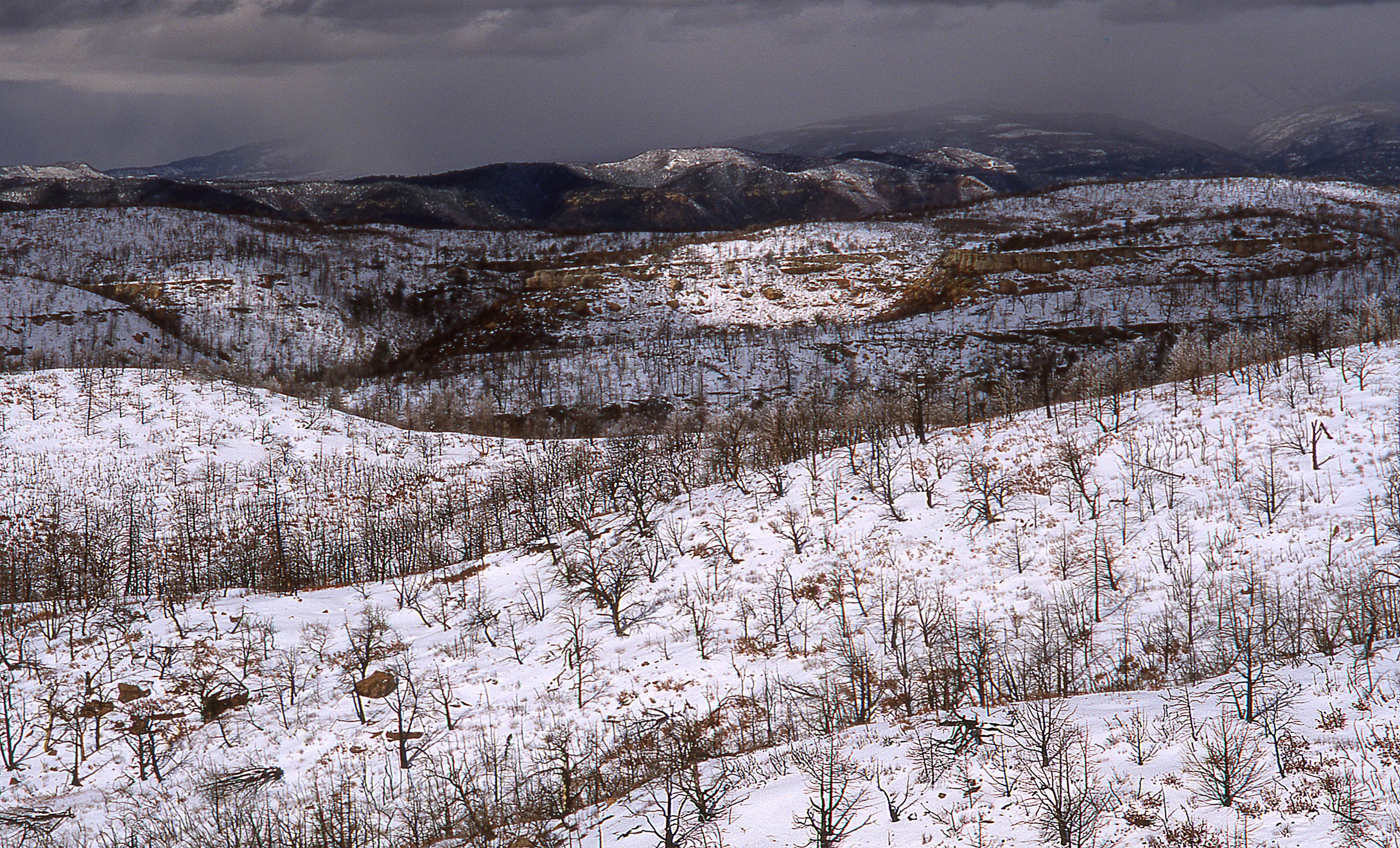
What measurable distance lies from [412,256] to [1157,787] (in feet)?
448

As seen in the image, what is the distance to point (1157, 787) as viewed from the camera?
10.6 m

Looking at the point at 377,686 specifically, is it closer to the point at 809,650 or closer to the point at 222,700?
the point at 222,700

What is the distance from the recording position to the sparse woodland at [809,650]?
1175cm

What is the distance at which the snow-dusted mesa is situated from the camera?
11703 mm

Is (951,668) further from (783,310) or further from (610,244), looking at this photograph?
(610,244)

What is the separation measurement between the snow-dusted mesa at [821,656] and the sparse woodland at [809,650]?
0.32 ft

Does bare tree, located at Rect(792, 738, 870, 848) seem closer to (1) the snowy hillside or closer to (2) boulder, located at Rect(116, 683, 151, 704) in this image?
(2) boulder, located at Rect(116, 683, 151, 704)

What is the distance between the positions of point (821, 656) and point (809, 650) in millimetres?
449

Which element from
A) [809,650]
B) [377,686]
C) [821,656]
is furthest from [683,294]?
[821,656]

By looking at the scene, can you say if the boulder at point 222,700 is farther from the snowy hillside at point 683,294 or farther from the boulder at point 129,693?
the snowy hillside at point 683,294

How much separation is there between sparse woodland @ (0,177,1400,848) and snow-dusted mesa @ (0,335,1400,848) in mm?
99

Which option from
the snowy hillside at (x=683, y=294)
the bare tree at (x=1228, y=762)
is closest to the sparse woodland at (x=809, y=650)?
the bare tree at (x=1228, y=762)

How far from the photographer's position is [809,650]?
72.2 ft

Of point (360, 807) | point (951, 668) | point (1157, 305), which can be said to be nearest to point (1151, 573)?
point (951, 668)
